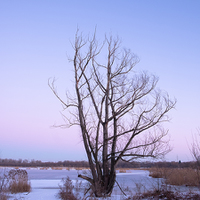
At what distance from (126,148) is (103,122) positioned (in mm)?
1731

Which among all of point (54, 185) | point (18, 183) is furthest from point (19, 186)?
point (54, 185)

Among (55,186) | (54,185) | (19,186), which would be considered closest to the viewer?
(19,186)

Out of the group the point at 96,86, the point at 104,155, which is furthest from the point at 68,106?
the point at 104,155

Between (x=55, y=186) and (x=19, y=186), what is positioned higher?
(x=19, y=186)

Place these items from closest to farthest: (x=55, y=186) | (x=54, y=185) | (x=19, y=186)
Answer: (x=19, y=186), (x=55, y=186), (x=54, y=185)

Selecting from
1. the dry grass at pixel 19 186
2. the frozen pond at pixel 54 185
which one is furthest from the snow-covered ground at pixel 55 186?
the dry grass at pixel 19 186

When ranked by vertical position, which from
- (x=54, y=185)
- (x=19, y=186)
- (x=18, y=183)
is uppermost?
(x=18, y=183)

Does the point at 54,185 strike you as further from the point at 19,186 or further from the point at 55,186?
the point at 19,186

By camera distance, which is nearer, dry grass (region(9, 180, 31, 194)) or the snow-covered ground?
the snow-covered ground

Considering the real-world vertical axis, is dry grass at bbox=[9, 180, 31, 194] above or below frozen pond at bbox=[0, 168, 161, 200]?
above

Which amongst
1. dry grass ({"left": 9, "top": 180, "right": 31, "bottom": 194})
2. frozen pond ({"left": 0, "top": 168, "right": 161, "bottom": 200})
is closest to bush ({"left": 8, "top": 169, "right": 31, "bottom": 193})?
dry grass ({"left": 9, "top": 180, "right": 31, "bottom": 194})

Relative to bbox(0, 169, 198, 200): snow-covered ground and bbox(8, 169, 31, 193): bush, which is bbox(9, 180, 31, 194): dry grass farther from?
bbox(0, 169, 198, 200): snow-covered ground

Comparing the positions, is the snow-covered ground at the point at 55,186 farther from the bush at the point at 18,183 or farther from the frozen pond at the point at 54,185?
the bush at the point at 18,183

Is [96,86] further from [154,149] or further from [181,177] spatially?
[181,177]
